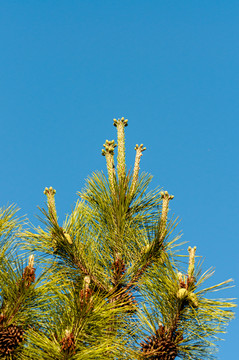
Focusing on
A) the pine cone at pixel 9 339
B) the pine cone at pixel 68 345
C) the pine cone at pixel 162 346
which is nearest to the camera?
the pine cone at pixel 68 345

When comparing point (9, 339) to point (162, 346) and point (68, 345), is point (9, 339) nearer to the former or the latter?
point (68, 345)

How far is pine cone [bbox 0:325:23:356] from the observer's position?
164 inches

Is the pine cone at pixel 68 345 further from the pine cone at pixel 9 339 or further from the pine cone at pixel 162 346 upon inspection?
the pine cone at pixel 162 346

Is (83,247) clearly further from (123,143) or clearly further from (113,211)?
(123,143)

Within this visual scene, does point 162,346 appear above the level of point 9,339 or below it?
above

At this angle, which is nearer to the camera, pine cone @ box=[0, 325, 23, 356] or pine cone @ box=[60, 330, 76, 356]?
pine cone @ box=[60, 330, 76, 356]

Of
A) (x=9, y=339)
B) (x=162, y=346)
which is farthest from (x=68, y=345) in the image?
(x=162, y=346)

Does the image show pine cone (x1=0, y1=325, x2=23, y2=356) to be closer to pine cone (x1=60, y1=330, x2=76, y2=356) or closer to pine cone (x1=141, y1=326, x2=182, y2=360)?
pine cone (x1=60, y1=330, x2=76, y2=356)

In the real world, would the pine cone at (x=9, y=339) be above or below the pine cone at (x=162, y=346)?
below

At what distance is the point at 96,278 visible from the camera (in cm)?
519

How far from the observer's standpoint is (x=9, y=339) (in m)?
4.19

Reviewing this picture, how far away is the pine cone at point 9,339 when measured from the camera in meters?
4.17

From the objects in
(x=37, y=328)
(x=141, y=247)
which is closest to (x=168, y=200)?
(x=141, y=247)

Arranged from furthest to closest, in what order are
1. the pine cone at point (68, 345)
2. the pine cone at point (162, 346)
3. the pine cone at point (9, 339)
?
the pine cone at point (162, 346) < the pine cone at point (9, 339) < the pine cone at point (68, 345)
